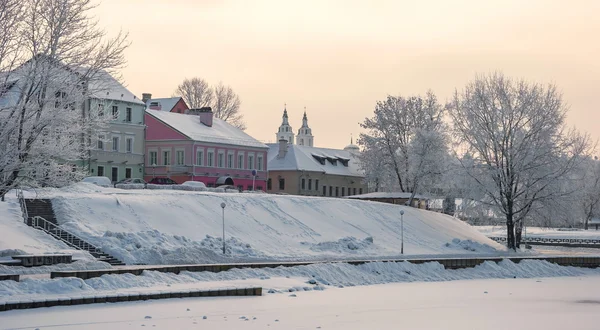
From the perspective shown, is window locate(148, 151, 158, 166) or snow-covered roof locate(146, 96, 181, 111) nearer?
window locate(148, 151, 158, 166)

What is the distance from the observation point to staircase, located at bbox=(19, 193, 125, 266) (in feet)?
137

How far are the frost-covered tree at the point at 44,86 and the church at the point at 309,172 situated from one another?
69.2 metres

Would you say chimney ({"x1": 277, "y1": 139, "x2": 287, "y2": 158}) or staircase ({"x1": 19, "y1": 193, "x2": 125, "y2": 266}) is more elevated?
chimney ({"x1": 277, "y1": 139, "x2": 287, "y2": 158})

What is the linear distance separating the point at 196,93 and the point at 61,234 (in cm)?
7461

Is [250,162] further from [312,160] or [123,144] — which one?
[312,160]

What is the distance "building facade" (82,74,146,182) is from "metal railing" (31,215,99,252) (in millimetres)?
30955

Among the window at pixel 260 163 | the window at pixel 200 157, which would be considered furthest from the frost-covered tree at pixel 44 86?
the window at pixel 260 163

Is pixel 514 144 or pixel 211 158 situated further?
pixel 211 158

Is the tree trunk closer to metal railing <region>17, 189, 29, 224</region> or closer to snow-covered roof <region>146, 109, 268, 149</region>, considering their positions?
snow-covered roof <region>146, 109, 268, 149</region>

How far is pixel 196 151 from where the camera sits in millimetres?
86000

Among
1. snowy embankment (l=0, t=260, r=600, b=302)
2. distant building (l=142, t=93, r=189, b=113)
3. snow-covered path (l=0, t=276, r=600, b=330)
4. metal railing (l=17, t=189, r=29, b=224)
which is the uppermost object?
distant building (l=142, t=93, r=189, b=113)

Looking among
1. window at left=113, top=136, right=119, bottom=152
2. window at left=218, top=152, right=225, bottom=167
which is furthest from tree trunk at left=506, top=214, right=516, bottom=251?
window at left=113, top=136, right=119, bottom=152

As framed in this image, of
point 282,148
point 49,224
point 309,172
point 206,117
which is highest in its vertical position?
point 206,117

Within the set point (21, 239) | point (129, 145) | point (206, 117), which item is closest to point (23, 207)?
point (21, 239)
